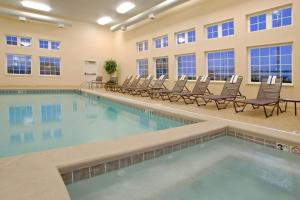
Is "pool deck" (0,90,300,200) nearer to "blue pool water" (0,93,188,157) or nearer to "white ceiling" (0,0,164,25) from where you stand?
"blue pool water" (0,93,188,157)

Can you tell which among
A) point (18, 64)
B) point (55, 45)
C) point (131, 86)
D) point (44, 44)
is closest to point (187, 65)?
point (131, 86)

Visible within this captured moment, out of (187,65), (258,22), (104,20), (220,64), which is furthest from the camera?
(104,20)

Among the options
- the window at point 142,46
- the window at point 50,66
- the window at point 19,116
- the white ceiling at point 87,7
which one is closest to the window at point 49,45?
the window at point 50,66

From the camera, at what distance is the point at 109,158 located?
2445 mm

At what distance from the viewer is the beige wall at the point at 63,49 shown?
482 inches

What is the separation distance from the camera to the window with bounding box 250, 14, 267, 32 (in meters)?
7.00

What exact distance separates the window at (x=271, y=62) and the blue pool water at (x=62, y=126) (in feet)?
12.0

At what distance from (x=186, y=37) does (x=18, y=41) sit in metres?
8.91

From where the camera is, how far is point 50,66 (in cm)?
1357

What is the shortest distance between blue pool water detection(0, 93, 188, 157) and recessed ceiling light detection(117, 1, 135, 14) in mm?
5134

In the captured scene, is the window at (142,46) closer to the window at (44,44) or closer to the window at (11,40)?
the window at (44,44)

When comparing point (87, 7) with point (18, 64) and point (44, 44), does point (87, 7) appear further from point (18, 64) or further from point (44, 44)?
point (18, 64)

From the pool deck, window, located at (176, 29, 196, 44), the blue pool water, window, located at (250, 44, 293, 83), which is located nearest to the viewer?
the pool deck

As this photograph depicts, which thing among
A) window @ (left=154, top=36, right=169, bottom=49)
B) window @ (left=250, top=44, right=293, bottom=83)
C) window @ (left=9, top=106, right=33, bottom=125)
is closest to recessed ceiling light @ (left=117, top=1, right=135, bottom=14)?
window @ (left=154, top=36, right=169, bottom=49)
